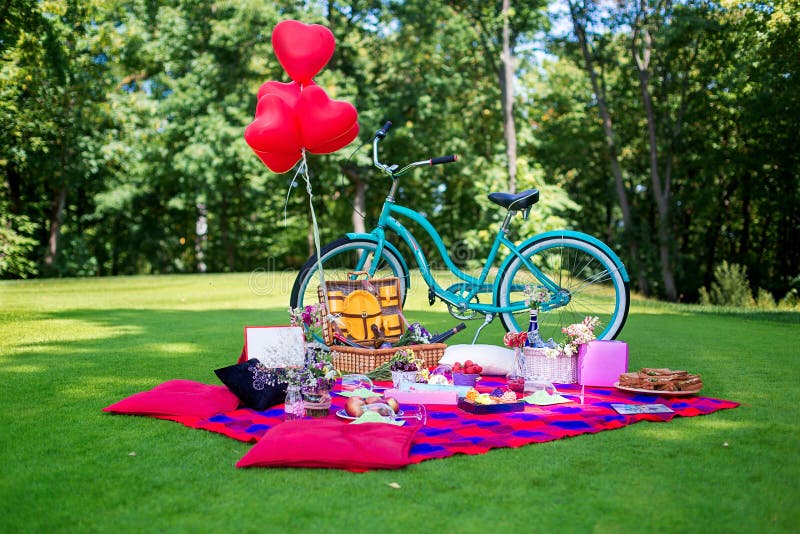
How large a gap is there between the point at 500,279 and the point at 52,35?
36.5 ft

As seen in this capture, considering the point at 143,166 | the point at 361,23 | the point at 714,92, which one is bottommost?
the point at 143,166

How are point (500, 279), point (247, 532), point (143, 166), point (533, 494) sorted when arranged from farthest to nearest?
1. point (143, 166)
2. point (500, 279)
3. point (533, 494)
4. point (247, 532)

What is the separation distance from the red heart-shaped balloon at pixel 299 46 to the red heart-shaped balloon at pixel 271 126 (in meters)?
0.25

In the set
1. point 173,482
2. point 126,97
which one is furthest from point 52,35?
point 173,482

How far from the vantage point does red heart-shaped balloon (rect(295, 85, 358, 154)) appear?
4.36 m

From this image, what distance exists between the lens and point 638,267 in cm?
1371

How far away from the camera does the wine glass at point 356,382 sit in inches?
159

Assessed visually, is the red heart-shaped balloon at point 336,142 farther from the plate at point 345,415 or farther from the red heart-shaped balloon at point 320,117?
the plate at point 345,415

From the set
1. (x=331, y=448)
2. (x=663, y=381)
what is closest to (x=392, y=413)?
(x=331, y=448)

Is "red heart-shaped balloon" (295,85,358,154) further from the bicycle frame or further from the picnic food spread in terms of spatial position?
the picnic food spread

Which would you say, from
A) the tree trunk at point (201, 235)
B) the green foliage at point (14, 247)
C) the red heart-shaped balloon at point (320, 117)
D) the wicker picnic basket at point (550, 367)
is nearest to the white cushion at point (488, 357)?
the wicker picnic basket at point (550, 367)

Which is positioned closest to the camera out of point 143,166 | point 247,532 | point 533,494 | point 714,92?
point 247,532

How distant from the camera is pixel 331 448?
2553 millimetres

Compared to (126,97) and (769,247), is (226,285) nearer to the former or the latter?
(126,97)
